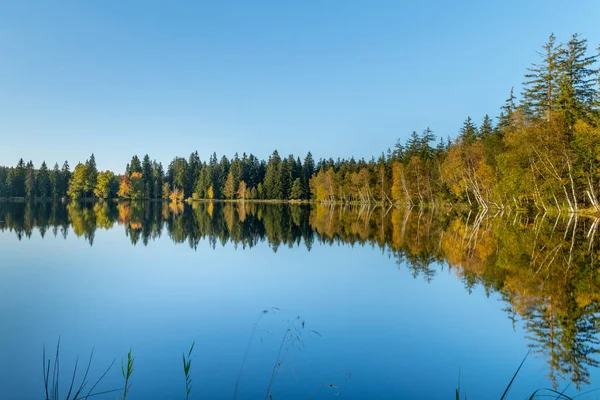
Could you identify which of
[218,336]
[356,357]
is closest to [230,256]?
[218,336]

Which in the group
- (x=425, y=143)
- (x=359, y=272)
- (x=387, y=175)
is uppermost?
(x=425, y=143)

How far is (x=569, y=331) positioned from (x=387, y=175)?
81448mm

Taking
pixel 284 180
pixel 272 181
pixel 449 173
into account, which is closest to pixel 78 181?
pixel 272 181

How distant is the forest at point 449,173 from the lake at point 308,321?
22.2 metres

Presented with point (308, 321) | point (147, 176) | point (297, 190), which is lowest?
point (308, 321)

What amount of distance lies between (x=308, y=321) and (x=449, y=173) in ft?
168

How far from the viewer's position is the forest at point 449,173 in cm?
3681

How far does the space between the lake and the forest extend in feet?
72.7

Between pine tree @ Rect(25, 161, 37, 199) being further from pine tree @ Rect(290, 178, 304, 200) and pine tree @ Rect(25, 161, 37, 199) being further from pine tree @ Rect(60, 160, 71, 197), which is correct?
pine tree @ Rect(290, 178, 304, 200)

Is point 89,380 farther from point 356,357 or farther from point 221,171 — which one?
point 221,171

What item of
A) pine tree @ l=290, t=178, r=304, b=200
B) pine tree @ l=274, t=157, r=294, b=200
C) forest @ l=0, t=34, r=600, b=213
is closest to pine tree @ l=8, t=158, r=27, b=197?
forest @ l=0, t=34, r=600, b=213

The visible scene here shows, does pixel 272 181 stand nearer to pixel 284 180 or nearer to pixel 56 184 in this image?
pixel 284 180

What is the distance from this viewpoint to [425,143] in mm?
83500

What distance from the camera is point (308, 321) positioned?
916cm
